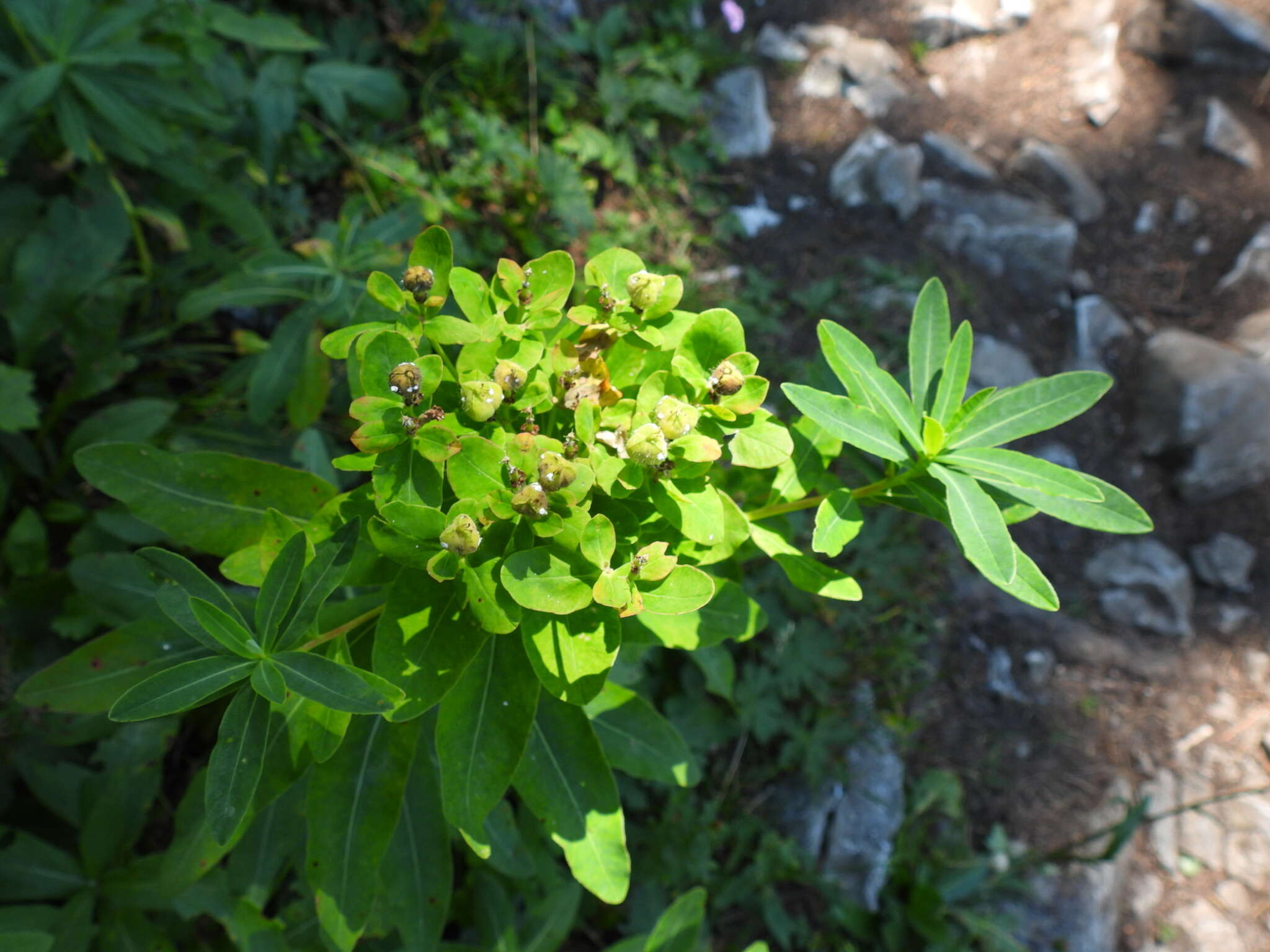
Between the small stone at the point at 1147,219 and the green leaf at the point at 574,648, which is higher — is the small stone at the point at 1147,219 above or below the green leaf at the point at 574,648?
below

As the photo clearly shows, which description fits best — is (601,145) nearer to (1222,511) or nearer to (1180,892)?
(1222,511)

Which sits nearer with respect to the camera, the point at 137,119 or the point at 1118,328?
the point at 137,119

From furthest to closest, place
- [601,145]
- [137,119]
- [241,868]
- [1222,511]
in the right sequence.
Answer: [1222,511], [601,145], [137,119], [241,868]

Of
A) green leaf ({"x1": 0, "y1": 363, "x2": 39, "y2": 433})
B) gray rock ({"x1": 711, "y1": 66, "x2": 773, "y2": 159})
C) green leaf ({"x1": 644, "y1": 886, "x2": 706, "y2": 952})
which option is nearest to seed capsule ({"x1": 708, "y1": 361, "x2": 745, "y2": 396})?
green leaf ({"x1": 644, "y1": 886, "x2": 706, "y2": 952})

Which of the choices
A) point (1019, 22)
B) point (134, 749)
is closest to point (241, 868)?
point (134, 749)

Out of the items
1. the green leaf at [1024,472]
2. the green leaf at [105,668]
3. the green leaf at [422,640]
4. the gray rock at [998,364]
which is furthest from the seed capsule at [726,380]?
the gray rock at [998,364]

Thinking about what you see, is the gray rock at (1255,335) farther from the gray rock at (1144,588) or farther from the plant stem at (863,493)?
the plant stem at (863,493)
